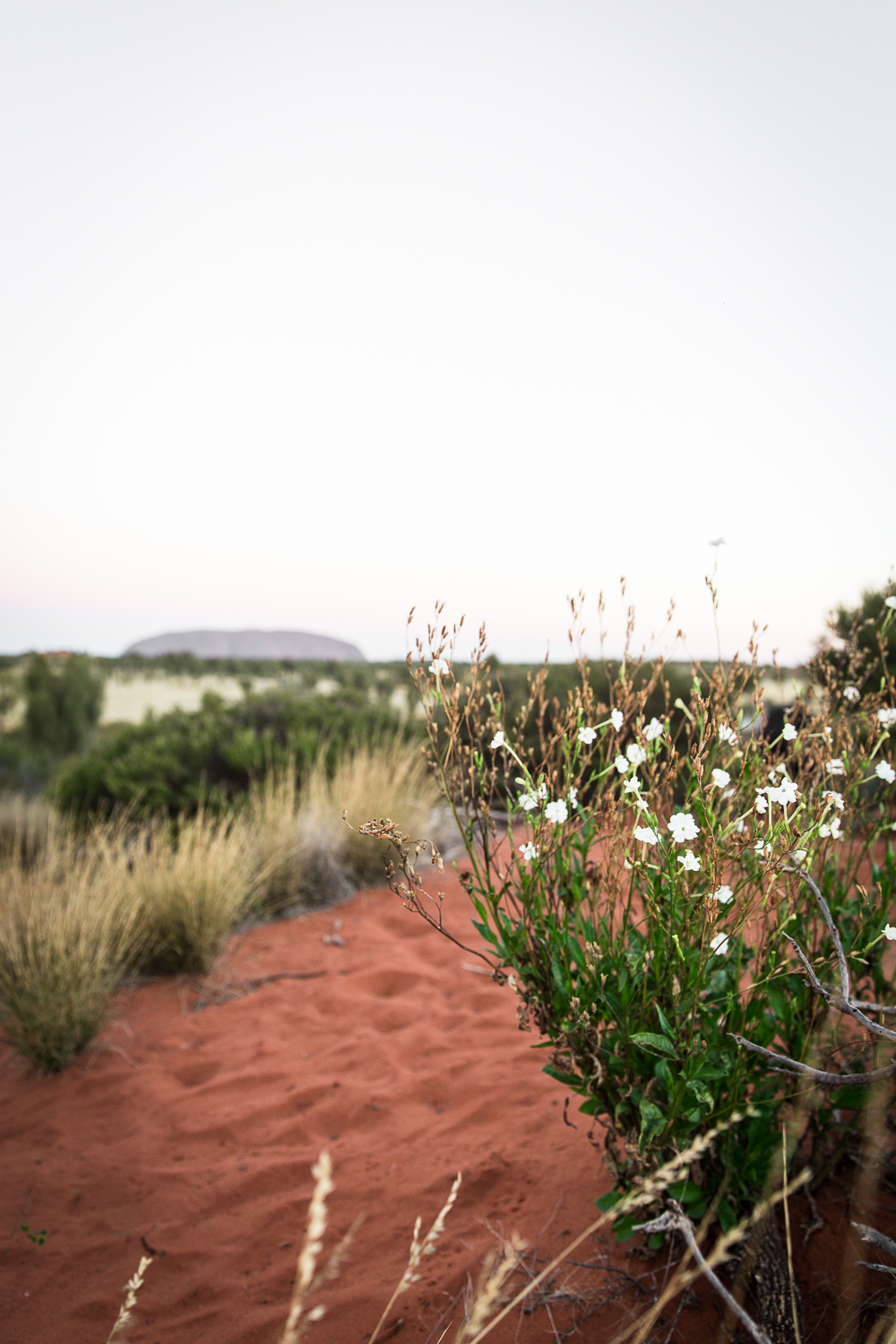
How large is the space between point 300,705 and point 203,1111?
18.9 ft

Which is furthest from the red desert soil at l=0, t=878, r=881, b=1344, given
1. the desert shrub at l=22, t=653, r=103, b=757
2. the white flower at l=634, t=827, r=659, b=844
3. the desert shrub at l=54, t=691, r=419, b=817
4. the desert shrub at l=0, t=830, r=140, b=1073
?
the desert shrub at l=22, t=653, r=103, b=757

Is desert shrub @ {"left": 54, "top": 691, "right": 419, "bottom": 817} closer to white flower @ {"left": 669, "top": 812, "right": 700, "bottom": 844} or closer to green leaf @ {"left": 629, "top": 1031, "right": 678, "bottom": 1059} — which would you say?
green leaf @ {"left": 629, "top": 1031, "right": 678, "bottom": 1059}

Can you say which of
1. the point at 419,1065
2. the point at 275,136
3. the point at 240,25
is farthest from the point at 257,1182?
the point at 240,25

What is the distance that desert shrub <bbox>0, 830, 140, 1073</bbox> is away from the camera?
3.49 metres

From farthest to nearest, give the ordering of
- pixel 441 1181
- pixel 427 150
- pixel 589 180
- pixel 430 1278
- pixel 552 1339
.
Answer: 1. pixel 427 150
2. pixel 589 180
3. pixel 441 1181
4. pixel 430 1278
5. pixel 552 1339

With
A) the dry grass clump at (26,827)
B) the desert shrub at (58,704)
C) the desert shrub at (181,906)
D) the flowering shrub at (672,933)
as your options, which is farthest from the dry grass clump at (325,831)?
the desert shrub at (58,704)

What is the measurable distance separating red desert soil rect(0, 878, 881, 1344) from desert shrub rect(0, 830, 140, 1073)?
190 millimetres

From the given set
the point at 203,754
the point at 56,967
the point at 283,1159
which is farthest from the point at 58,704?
the point at 283,1159

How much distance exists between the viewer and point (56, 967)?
3527 millimetres

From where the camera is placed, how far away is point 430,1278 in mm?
1965

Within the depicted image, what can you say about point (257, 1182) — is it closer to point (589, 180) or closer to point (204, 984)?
point (204, 984)

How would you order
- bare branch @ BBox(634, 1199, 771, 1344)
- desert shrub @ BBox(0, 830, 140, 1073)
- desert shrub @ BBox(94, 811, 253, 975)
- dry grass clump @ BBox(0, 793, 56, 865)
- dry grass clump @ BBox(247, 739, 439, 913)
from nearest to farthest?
bare branch @ BBox(634, 1199, 771, 1344), desert shrub @ BBox(0, 830, 140, 1073), desert shrub @ BBox(94, 811, 253, 975), dry grass clump @ BBox(247, 739, 439, 913), dry grass clump @ BBox(0, 793, 56, 865)

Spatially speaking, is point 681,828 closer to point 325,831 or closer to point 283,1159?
point 283,1159

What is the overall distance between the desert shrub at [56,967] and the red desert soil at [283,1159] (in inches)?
7.5
